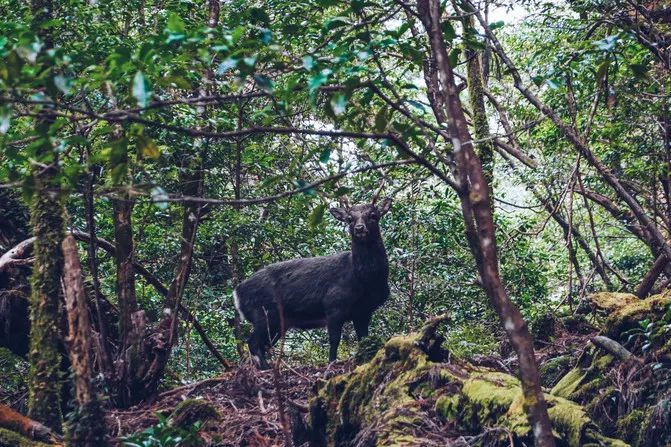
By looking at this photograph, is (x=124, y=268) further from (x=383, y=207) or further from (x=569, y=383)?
(x=569, y=383)

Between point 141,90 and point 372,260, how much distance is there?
696 centimetres

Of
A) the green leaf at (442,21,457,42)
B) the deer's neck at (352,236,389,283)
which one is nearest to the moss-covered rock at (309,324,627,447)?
the green leaf at (442,21,457,42)

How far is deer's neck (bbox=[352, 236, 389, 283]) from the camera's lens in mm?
10117

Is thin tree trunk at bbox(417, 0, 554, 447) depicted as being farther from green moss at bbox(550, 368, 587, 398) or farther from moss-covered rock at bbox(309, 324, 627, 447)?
green moss at bbox(550, 368, 587, 398)

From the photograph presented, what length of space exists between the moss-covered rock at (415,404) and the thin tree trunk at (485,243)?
997mm

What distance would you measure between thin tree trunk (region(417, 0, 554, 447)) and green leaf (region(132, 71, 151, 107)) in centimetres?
166

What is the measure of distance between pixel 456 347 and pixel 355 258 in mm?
1762

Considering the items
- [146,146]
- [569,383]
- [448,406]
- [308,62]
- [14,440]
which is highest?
[308,62]

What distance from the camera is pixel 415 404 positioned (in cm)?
586

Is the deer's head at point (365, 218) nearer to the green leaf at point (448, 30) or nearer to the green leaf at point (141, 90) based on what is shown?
the green leaf at point (448, 30)

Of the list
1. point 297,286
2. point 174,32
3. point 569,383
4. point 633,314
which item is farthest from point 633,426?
point 297,286

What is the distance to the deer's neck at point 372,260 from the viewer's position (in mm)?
10117

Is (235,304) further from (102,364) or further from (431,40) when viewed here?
(431,40)

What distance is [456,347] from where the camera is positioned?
9.70 metres
